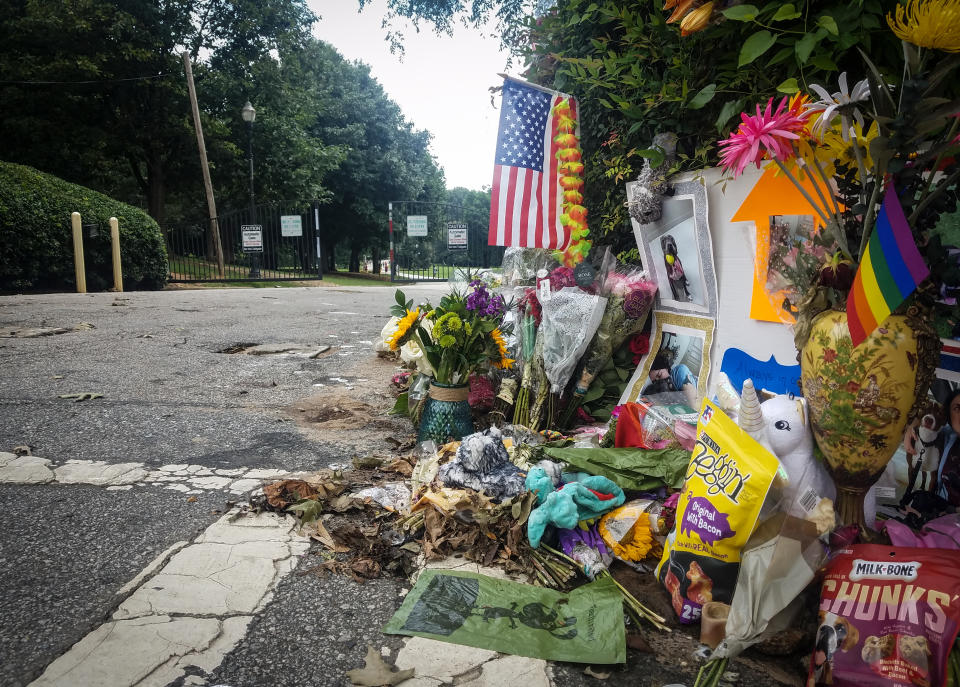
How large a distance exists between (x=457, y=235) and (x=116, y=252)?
449 inches

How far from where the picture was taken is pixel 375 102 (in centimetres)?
2680

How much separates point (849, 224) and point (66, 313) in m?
9.16

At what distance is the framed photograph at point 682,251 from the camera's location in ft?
9.55

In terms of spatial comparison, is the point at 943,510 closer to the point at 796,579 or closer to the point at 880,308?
the point at 796,579

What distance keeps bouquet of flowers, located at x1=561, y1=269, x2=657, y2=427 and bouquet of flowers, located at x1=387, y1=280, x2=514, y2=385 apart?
18.6 inches

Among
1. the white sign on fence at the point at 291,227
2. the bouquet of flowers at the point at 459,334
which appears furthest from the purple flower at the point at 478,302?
the white sign on fence at the point at 291,227

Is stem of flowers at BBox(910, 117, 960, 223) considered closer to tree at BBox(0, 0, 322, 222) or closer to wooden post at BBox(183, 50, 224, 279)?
wooden post at BBox(183, 50, 224, 279)

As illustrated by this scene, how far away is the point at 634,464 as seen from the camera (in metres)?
2.45

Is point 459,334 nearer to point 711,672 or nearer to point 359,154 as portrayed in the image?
point 711,672

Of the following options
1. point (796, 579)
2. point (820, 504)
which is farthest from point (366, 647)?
point (820, 504)

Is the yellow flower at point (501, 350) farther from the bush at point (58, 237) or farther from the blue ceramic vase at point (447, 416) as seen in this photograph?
the bush at point (58, 237)

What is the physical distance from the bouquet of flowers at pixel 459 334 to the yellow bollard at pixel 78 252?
1070cm

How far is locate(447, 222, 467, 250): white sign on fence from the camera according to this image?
20.4 m

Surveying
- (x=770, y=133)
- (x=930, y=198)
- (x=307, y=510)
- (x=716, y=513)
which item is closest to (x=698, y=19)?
(x=770, y=133)
